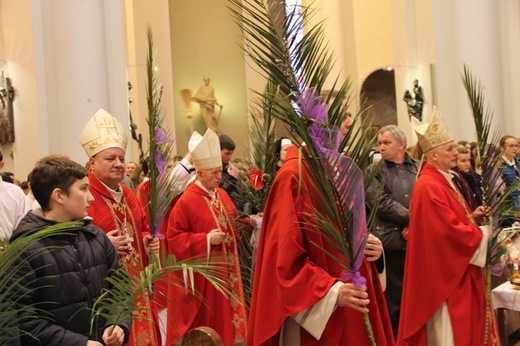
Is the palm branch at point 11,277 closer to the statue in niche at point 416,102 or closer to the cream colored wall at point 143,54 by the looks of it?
the statue in niche at point 416,102

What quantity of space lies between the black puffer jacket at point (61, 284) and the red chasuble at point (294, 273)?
66cm

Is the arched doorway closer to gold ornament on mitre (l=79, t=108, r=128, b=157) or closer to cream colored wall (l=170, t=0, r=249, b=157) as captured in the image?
cream colored wall (l=170, t=0, r=249, b=157)

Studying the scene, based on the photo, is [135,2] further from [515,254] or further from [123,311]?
[123,311]

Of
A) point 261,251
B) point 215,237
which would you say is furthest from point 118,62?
point 261,251

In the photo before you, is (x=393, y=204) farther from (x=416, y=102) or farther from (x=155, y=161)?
(x=416, y=102)

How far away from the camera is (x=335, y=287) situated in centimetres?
343

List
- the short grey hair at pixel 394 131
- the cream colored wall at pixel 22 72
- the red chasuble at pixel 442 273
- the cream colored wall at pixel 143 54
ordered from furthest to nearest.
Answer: the cream colored wall at pixel 143 54 → the cream colored wall at pixel 22 72 → the short grey hair at pixel 394 131 → the red chasuble at pixel 442 273

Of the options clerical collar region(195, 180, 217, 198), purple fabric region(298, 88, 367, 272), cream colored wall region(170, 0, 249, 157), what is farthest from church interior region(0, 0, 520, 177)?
cream colored wall region(170, 0, 249, 157)

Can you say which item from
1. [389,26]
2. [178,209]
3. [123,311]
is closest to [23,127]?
[178,209]

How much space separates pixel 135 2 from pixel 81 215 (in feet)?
40.2

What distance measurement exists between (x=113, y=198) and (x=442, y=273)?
7.53ft

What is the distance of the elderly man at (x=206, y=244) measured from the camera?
604cm

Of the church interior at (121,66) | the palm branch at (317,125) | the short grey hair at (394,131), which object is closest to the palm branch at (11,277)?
the palm branch at (317,125)

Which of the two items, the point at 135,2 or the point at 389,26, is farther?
the point at 389,26
